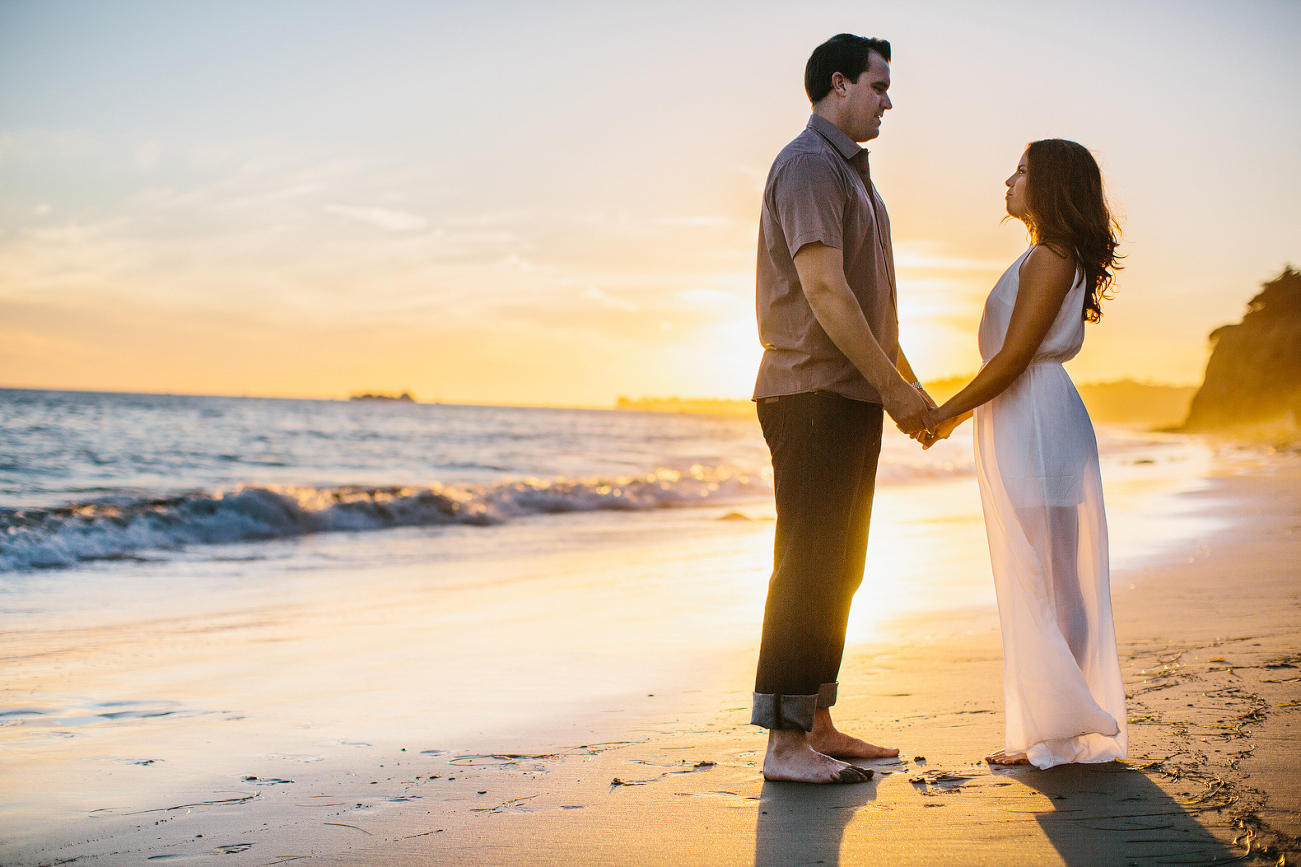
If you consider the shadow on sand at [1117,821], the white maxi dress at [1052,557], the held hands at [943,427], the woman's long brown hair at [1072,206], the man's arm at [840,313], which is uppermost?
the woman's long brown hair at [1072,206]

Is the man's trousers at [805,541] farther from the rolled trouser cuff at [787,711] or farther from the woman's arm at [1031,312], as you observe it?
the woman's arm at [1031,312]

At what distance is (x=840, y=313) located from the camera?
2279 millimetres

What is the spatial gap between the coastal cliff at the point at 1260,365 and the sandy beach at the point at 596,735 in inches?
1697

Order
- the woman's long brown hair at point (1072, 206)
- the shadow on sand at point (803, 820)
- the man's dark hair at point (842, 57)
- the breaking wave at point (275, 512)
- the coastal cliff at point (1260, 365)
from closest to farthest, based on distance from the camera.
Result: 1. the shadow on sand at point (803, 820)
2. the woman's long brown hair at point (1072, 206)
3. the man's dark hair at point (842, 57)
4. the breaking wave at point (275, 512)
5. the coastal cliff at point (1260, 365)

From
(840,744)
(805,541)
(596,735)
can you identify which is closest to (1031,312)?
(805,541)

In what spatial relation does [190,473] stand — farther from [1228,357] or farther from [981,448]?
[1228,357]

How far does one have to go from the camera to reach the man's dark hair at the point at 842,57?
2496mm

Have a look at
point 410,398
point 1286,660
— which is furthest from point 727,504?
point 410,398

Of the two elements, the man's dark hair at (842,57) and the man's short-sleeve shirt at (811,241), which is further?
the man's dark hair at (842,57)

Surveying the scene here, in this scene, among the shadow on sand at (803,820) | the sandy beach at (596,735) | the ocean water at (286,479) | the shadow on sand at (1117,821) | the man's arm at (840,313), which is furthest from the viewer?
the ocean water at (286,479)

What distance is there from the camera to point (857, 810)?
2076 millimetres

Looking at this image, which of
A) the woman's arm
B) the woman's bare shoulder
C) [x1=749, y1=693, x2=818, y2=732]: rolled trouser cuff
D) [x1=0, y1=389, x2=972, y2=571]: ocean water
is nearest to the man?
[x1=749, y1=693, x2=818, y2=732]: rolled trouser cuff

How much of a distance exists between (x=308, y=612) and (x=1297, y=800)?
4.94 m

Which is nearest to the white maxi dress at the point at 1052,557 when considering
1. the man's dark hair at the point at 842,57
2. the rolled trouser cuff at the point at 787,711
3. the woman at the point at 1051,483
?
the woman at the point at 1051,483
